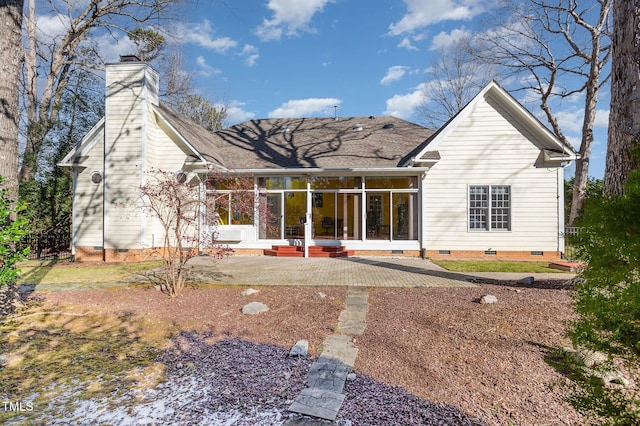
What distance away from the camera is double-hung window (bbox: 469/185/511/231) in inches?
513

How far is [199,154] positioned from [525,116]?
12618mm

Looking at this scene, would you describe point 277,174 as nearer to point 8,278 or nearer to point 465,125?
point 465,125

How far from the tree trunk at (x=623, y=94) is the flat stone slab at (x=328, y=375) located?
3.19 meters

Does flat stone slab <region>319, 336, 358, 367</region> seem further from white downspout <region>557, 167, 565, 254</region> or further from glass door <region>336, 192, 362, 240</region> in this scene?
white downspout <region>557, 167, 565, 254</region>

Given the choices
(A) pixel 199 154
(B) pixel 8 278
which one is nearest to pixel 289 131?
(A) pixel 199 154

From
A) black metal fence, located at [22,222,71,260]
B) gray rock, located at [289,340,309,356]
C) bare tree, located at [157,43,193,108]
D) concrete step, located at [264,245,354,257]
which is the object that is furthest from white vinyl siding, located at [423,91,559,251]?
bare tree, located at [157,43,193,108]

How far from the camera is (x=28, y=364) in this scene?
13.0 ft

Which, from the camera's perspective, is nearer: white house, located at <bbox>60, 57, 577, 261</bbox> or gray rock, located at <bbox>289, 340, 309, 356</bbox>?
gray rock, located at <bbox>289, 340, 309, 356</bbox>

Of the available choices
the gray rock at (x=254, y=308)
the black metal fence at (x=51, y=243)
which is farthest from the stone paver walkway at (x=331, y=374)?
the black metal fence at (x=51, y=243)

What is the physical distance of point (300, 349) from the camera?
4109 mm

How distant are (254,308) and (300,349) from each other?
1.92 metres

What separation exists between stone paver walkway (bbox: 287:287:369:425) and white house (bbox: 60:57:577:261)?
837 centimetres

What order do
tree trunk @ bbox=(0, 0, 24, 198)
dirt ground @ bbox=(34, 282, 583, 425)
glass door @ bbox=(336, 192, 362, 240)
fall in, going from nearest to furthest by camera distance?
dirt ground @ bbox=(34, 282, 583, 425)
tree trunk @ bbox=(0, 0, 24, 198)
glass door @ bbox=(336, 192, 362, 240)

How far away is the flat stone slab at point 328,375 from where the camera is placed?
3312 millimetres
